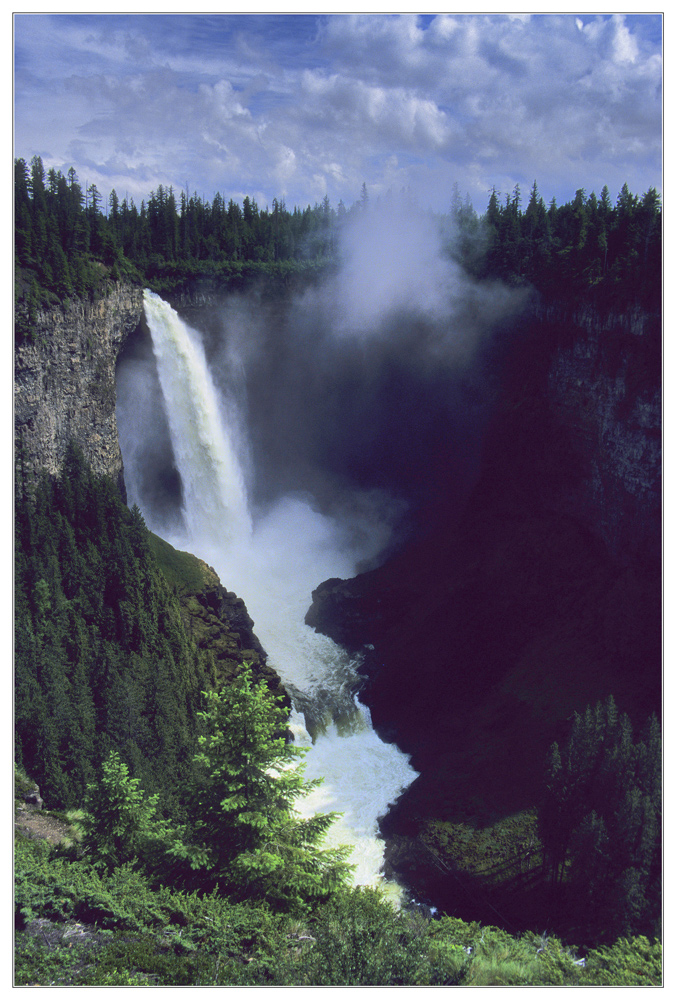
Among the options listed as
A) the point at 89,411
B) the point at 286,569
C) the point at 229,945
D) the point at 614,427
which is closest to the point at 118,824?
the point at 229,945

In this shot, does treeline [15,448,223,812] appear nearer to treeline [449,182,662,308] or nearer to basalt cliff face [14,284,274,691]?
basalt cliff face [14,284,274,691]

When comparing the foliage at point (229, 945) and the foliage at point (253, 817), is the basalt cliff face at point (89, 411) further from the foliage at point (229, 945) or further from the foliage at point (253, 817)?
the foliage at point (229, 945)

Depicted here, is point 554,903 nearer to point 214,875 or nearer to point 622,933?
point 622,933

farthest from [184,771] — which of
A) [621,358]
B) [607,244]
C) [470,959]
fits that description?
[607,244]

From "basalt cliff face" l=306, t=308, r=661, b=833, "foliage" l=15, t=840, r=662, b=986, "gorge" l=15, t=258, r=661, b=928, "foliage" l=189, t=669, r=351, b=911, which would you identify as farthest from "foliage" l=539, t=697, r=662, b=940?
"foliage" l=189, t=669, r=351, b=911

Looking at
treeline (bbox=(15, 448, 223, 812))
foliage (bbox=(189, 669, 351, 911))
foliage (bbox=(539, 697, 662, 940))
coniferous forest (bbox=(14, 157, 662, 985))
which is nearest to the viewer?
coniferous forest (bbox=(14, 157, 662, 985))

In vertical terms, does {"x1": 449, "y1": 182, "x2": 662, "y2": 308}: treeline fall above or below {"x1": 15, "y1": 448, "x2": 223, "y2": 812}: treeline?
above

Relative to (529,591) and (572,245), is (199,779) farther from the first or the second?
(572,245)
